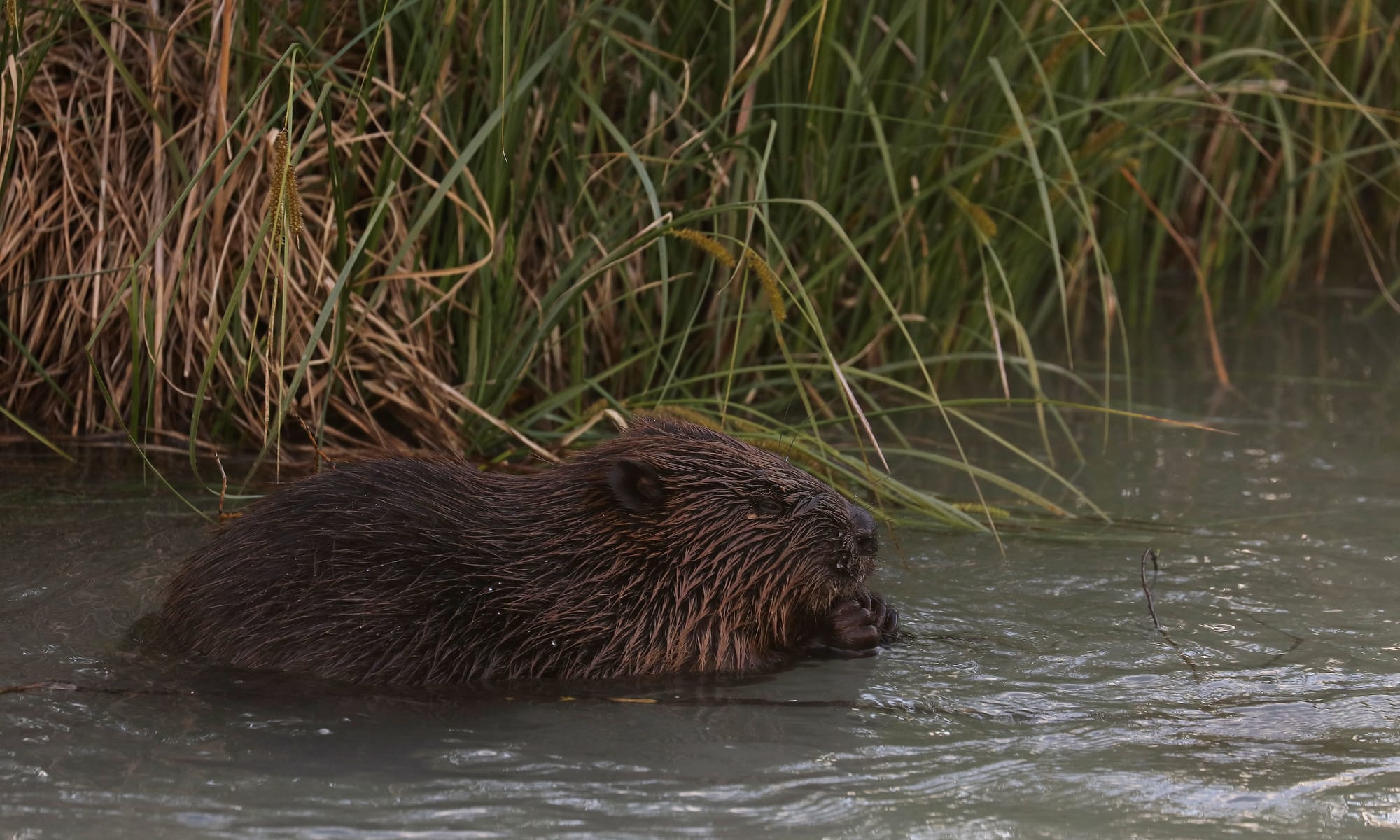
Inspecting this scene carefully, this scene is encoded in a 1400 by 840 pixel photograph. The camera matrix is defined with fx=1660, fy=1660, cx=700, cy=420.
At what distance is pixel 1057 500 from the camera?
4.60 meters

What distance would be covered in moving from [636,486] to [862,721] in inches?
30.0

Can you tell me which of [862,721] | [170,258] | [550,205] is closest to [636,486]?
[862,721]

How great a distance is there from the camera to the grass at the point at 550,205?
14.3 ft

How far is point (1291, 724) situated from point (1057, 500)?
1.66 meters

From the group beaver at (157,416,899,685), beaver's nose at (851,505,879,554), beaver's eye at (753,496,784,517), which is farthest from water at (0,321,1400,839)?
beaver's eye at (753,496,784,517)

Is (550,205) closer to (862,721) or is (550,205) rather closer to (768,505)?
(768,505)

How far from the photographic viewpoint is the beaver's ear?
346 centimetres

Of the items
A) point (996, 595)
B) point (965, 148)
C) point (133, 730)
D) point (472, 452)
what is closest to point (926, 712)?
point (996, 595)

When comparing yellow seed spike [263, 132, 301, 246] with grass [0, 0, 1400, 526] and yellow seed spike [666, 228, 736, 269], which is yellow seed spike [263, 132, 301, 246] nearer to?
grass [0, 0, 1400, 526]

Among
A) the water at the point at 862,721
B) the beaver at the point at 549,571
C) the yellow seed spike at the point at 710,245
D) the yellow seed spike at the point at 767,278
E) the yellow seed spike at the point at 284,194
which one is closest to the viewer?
the water at the point at 862,721

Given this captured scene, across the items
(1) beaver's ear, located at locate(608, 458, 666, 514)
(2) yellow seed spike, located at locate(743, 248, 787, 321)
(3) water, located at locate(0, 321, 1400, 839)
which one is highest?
(2) yellow seed spike, located at locate(743, 248, 787, 321)

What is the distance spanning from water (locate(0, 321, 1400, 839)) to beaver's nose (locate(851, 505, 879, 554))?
230 millimetres

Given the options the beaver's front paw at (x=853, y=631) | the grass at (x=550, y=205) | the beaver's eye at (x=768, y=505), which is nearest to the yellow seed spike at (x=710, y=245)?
the grass at (x=550, y=205)

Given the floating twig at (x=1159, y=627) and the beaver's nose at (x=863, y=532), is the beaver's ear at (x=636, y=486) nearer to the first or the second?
the beaver's nose at (x=863, y=532)
